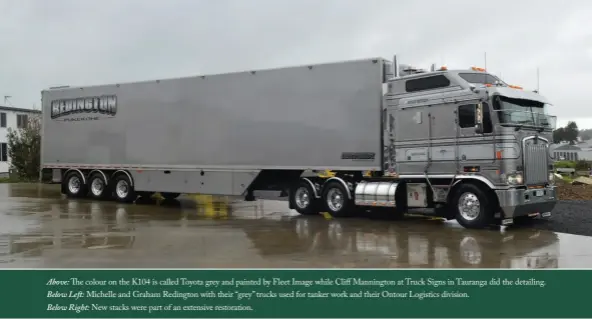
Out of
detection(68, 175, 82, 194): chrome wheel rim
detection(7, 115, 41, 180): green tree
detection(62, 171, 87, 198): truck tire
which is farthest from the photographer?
detection(7, 115, 41, 180): green tree

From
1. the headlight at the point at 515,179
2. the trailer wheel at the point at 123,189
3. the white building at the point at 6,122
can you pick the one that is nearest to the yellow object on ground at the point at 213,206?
the trailer wheel at the point at 123,189

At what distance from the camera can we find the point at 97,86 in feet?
64.8

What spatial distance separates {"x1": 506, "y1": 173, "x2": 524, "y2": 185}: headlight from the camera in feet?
38.3

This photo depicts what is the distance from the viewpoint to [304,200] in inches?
592

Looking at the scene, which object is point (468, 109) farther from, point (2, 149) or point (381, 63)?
point (2, 149)

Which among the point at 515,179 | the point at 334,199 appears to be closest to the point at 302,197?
the point at 334,199

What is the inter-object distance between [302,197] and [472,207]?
483cm

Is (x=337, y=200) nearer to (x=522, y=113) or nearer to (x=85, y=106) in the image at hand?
(x=522, y=113)

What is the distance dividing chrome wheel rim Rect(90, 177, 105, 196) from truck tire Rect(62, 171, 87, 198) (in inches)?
16.4

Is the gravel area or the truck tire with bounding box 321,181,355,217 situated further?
the truck tire with bounding box 321,181,355,217

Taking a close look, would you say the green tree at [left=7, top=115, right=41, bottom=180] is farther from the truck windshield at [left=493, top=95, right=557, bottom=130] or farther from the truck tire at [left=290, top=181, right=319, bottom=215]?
the truck windshield at [left=493, top=95, right=557, bottom=130]

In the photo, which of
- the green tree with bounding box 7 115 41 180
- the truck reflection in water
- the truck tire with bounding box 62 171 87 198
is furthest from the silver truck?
the green tree with bounding box 7 115 41 180

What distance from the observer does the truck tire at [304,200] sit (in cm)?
1478

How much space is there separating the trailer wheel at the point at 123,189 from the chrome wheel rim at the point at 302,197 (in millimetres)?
6792
